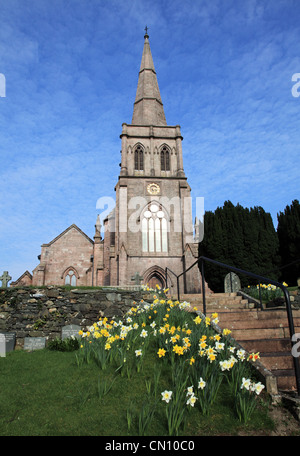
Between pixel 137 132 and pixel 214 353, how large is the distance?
27.0 meters

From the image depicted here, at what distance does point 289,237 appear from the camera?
18.4 meters

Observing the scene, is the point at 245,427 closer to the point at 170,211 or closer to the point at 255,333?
the point at 255,333

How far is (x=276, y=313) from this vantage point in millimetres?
6590

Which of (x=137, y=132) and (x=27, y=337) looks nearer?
(x=27, y=337)

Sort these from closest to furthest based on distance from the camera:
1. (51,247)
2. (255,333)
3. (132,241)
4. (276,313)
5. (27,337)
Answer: (255,333)
(276,313)
(27,337)
(132,241)
(51,247)

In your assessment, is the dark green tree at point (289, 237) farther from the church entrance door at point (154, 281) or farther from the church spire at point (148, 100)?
the church spire at point (148, 100)

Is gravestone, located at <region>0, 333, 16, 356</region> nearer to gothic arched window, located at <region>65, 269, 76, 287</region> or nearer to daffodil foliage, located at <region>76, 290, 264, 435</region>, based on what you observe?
daffodil foliage, located at <region>76, 290, 264, 435</region>

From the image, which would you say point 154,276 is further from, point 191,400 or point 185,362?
point 191,400

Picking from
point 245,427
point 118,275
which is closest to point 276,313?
point 245,427

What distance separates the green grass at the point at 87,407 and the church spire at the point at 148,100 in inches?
1104

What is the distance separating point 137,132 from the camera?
29031 millimetres
